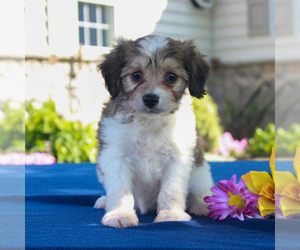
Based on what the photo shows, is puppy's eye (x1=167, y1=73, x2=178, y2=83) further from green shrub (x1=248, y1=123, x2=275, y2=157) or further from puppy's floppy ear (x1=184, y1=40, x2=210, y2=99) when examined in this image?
green shrub (x1=248, y1=123, x2=275, y2=157)

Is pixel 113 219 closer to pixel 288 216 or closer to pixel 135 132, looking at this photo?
pixel 135 132

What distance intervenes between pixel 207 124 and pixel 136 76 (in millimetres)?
6172

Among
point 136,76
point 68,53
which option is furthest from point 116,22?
point 136,76

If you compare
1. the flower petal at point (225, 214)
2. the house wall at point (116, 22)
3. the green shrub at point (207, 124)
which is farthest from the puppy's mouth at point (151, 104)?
the green shrub at point (207, 124)

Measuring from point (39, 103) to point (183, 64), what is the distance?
546 cm

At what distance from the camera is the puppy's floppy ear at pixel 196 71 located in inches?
125

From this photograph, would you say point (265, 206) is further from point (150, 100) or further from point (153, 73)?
point (153, 73)

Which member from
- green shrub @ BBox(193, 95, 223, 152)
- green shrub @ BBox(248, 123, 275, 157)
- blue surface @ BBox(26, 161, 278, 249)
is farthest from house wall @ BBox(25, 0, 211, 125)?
blue surface @ BBox(26, 161, 278, 249)

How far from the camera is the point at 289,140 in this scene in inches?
347

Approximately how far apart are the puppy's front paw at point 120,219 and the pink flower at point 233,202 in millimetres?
505

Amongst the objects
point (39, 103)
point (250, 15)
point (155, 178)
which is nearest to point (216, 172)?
point (155, 178)

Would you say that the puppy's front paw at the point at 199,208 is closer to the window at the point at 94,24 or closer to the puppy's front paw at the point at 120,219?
the puppy's front paw at the point at 120,219

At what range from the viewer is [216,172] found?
475cm

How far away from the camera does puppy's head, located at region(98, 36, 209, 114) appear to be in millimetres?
2939
